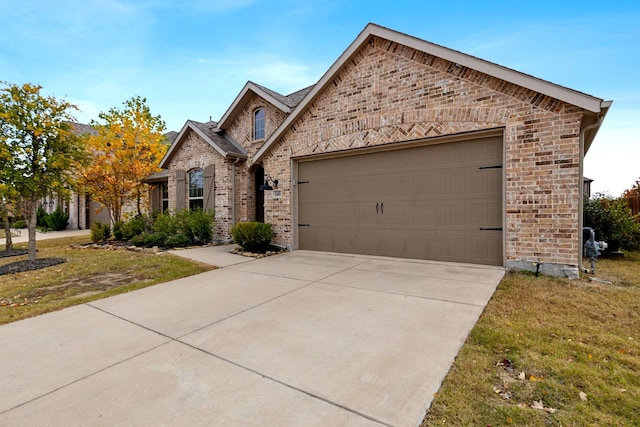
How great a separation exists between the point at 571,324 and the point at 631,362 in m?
0.84

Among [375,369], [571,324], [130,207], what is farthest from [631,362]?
[130,207]

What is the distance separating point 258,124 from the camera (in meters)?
A: 11.7

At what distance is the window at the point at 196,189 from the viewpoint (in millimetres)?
12039

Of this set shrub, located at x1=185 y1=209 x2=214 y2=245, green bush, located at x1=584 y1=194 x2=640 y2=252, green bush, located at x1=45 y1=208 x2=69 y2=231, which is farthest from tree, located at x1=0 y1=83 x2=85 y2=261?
green bush, located at x1=584 y1=194 x2=640 y2=252

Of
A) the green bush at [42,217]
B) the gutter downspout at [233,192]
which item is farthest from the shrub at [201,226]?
the green bush at [42,217]

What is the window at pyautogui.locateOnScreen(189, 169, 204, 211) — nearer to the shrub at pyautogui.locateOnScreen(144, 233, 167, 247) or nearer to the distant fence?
the shrub at pyautogui.locateOnScreen(144, 233, 167, 247)

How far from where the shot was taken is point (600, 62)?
9461 mm

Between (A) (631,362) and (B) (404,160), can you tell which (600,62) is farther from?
(A) (631,362)

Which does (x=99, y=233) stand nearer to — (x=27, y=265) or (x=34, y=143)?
(x=27, y=265)

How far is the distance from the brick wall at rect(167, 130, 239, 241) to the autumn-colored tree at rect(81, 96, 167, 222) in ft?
4.21

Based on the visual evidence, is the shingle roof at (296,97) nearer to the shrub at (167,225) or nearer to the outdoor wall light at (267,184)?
the outdoor wall light at (267,184)

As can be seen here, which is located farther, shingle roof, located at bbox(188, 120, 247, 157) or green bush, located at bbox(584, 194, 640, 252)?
shingle roof, located at bbox(188, 120, 247, 157)

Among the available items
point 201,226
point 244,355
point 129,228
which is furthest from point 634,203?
point 129,228

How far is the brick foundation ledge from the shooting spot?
17.3 feet
